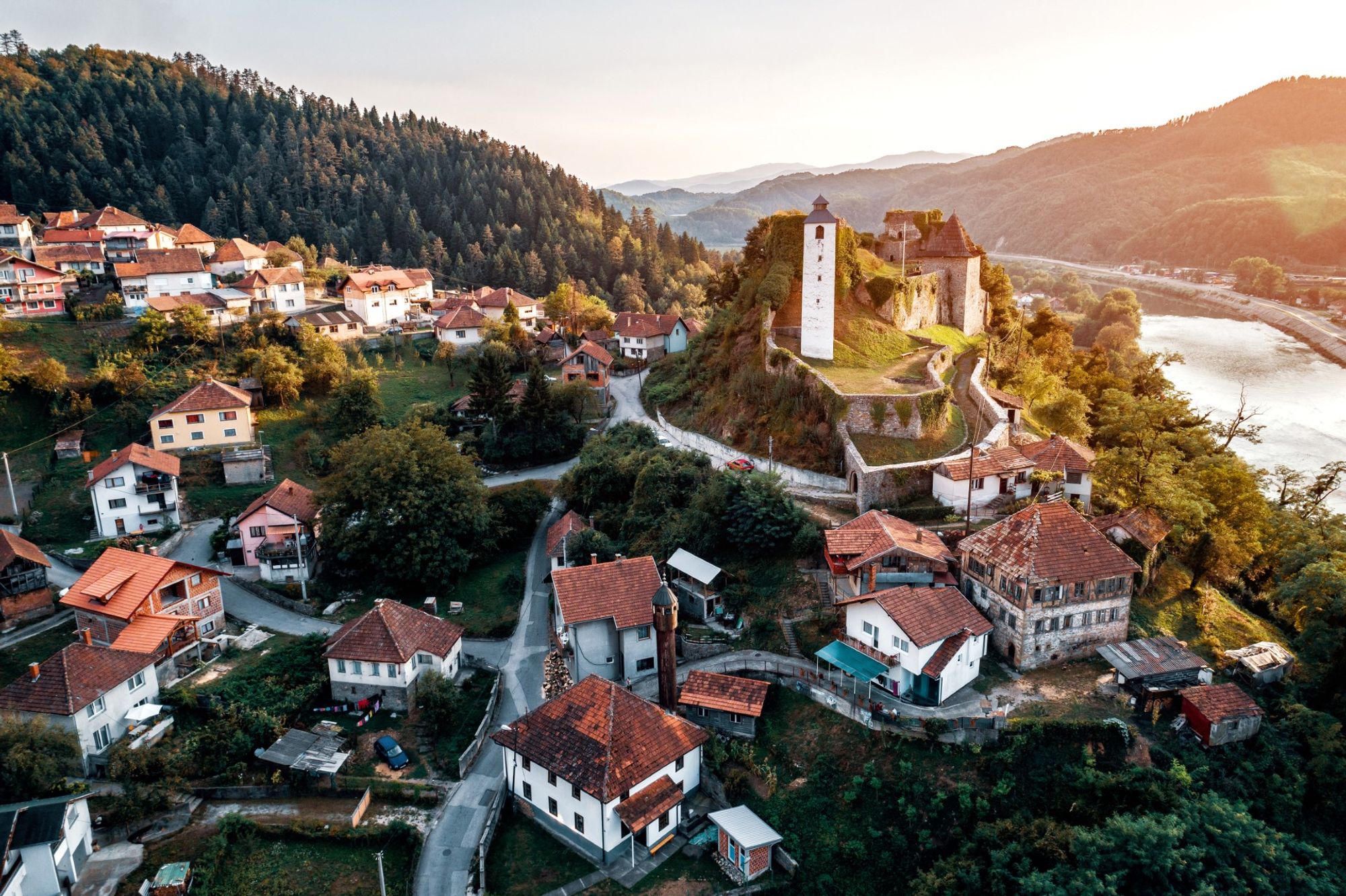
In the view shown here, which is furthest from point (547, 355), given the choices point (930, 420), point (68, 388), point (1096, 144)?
point (1096, 144)

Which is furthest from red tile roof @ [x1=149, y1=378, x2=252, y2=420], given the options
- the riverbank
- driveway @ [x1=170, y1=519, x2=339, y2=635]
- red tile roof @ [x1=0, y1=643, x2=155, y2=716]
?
the riverbank

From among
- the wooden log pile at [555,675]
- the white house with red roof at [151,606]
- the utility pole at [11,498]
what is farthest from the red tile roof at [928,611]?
the utility pole at [11,498]

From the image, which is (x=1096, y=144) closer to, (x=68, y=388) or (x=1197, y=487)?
(x=1197, y=487)

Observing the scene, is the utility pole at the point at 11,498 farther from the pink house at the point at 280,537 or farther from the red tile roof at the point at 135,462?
the pink house at the point at 280,537

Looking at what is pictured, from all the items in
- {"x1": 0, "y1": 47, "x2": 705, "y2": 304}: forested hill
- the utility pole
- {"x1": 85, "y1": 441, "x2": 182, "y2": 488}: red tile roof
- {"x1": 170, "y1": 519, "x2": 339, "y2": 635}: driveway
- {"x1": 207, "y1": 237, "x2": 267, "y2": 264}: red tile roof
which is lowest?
{"x1": 170, "y1": 519, "x2": 339, "y2": 635}: driveway

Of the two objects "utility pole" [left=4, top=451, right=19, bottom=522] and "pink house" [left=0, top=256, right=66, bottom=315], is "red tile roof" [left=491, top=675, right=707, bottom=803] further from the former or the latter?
"pink house" [left=0, top=256, right=66, bottom=315]
